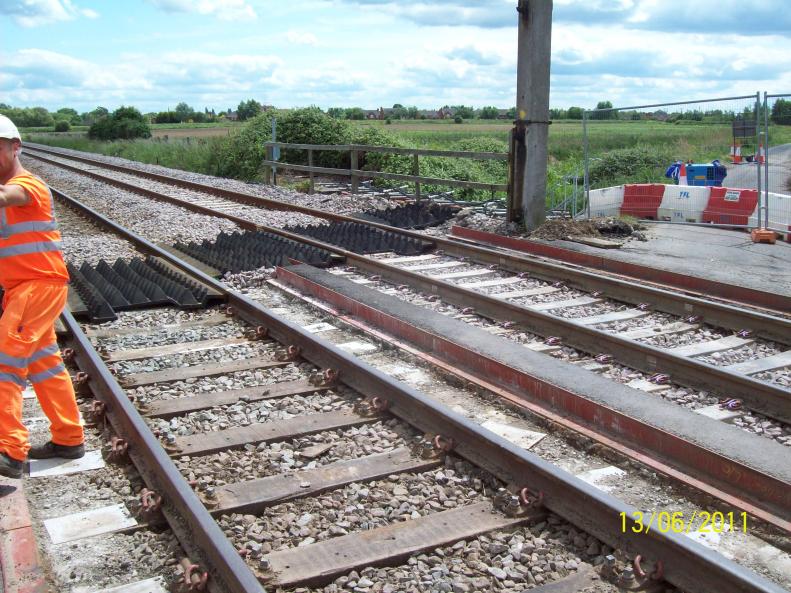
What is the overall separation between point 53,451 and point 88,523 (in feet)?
2.96

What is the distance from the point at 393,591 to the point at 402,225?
36.8 feet

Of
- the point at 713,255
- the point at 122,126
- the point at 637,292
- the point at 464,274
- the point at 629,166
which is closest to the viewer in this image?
the point at 637,292

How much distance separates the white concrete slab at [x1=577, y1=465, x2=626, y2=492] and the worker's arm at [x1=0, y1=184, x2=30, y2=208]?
3361 mm

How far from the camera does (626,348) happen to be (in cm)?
659

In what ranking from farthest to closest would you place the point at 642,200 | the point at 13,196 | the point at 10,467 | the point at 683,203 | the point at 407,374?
the point at 642,200 < the point at 683,203 < the point at 407,374 < the point at 10,467 < the point at 13,196

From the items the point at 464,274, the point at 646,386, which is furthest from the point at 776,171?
the point at 646,386

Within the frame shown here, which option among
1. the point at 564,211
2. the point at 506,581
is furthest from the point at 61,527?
the point at 564,211

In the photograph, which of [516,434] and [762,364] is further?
[762,364]

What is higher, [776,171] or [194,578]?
[776,171]

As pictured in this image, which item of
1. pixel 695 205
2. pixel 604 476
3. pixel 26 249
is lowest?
pixel 604 476

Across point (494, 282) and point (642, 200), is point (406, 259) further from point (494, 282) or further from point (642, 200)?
point (642, 200)

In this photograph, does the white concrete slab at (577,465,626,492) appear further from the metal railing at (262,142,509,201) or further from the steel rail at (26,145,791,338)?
the metal railing at (262,142,509,201)

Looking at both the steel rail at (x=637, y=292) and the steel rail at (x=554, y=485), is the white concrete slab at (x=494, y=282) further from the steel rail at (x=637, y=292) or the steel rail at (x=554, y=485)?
the steel rail at (x=554, y=485)

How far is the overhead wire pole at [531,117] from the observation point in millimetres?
12852
